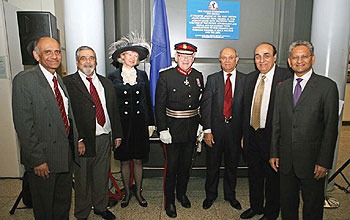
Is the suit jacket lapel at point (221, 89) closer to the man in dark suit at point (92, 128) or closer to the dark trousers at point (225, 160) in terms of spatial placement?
the dark trousers at point (225, 160)

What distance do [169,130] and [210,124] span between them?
396mm

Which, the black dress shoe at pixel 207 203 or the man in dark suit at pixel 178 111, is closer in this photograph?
the man in dark suit at pixel 178 111

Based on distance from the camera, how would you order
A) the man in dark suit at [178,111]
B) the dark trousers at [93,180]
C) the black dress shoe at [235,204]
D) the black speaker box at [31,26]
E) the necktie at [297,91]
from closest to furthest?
1. the necktie at [297,91]
2. the black speaker box at [31,26]
3. the dark trousers at [93,180]
4. the man in dark suit at [178,111]
5. the black dress shoe at [235,204]

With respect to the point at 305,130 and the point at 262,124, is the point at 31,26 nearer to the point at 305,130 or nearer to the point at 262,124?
the point at 262,124

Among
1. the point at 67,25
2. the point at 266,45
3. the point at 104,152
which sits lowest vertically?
the point at 104,152

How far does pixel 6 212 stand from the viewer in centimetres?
261

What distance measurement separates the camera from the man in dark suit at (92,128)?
2.18 metres

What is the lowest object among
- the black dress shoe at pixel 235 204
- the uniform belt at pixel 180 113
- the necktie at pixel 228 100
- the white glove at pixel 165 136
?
the black dress shoe at pixel 235 204

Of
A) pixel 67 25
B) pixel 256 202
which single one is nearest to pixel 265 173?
pixel 256 202

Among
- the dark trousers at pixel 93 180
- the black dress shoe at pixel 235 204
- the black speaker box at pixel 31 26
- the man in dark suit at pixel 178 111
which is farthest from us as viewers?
the black dress shoe at pixel 235 204

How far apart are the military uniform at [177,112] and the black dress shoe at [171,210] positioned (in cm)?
13

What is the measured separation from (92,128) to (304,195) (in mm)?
1694

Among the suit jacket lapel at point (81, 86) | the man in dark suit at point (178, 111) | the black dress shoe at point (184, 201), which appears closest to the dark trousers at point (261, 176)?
the man in dark suit at point (178, 111)

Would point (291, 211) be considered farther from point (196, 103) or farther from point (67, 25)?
point (67, 25)
